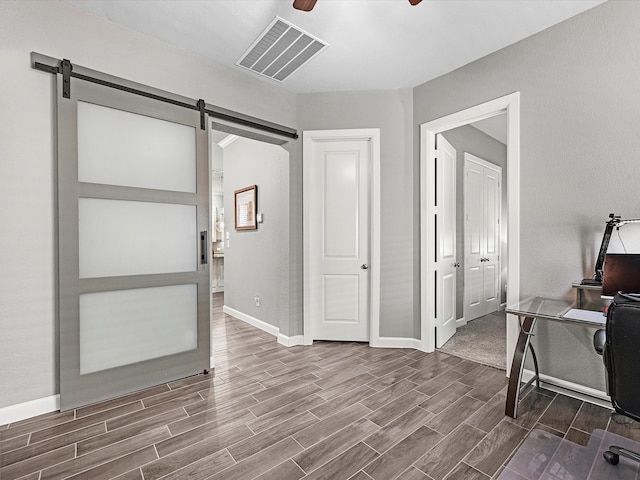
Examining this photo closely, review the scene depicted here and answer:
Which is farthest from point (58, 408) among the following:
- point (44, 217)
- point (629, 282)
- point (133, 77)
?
point (629, 282)

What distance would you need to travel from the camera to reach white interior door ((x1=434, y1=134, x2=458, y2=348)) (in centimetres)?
348

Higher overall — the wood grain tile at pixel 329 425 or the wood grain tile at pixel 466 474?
the wood grain tile at pixel 329 425

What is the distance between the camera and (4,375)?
208cm

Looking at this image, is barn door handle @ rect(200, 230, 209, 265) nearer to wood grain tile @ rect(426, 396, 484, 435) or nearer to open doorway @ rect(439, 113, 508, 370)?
wood grain tile @ rect(426, 396, 484, 435)

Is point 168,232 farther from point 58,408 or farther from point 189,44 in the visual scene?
point 189,44

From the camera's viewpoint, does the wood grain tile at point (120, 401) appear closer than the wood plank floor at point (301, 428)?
No

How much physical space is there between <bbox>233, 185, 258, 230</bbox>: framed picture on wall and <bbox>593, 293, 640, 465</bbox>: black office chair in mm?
3772

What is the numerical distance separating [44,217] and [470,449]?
3106 millimetres

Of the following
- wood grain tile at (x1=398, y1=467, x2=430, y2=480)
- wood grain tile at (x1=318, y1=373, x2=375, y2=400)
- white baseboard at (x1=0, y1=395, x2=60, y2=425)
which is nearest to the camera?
wood grain tile at (x1=398, y1=467, x2=430, y2=480)

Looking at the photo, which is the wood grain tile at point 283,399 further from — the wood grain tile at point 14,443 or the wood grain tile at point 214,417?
the wood grain tile at point 14,443

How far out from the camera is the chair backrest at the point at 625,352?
4.50 feet

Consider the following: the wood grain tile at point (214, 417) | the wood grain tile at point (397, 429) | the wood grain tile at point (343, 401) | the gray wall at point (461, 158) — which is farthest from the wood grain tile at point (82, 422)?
the gray wall at point (461, 158)

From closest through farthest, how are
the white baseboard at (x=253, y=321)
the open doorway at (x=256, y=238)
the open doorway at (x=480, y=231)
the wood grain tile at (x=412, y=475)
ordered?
the wood grain tile at (x=412, y=475)
the open doorway at (x=256, y=238)
the white baseboard at (x=253, y=321)
the open doorway at (x=480, y=231)

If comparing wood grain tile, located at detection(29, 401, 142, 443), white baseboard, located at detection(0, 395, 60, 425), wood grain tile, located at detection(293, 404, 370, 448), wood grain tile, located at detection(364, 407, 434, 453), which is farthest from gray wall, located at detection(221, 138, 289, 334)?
white baseboard, located at detection(0, 395, 60, 425)
